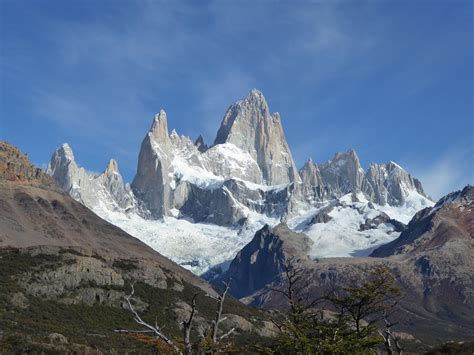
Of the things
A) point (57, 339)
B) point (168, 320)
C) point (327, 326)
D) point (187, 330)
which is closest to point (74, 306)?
point (168, 320)

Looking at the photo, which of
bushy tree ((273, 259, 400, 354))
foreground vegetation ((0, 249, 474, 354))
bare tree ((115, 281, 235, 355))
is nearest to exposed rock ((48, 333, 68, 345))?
foreground vegetation ((0, 249, 474, 354))

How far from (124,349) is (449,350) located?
2351 inches

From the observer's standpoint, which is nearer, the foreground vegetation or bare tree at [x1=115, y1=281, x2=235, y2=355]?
Result: bare tree at [x1=115, y1=281, x2=235, y2=355]

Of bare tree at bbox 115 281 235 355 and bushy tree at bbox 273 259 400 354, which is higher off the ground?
bushy tree at bbox 273 259 400 354

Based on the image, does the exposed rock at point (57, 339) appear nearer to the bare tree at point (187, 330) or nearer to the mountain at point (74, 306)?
the mountain at point (74, 306)

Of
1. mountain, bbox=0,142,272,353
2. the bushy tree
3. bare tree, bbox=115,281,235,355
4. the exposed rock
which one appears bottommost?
bare tree, bbox=115,281,235,355

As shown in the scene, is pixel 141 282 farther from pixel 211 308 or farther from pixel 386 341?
pixel 386 341

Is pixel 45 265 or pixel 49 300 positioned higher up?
pixel 45 265

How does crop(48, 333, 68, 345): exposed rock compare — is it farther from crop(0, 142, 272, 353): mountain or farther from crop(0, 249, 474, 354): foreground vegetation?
crop(0, 249, 474, 354): foreground vegetation

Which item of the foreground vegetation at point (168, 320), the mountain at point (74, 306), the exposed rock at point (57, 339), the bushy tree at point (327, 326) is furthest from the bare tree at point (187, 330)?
the exposed rock at point (57, 339)

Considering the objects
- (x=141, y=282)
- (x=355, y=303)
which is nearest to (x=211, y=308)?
(x=141, y=282)

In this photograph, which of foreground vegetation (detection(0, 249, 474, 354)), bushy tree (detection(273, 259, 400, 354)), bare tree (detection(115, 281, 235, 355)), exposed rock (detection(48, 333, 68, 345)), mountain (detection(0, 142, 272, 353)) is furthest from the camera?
mountain (detection(0, 142, 272, 353))

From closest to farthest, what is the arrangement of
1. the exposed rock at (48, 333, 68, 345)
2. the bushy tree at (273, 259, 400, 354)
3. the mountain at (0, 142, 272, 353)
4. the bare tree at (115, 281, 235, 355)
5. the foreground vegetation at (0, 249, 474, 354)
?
the bare tree at (115, 281, 235, 355), the bushy tree at (273, 259, 400, 354), the foreground vegetation at (0, 249, 474, 354), the exposed rock at (48, 333, 68, 345), the mountain at (0, 142, 272, 353)

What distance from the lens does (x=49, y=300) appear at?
15112cm
